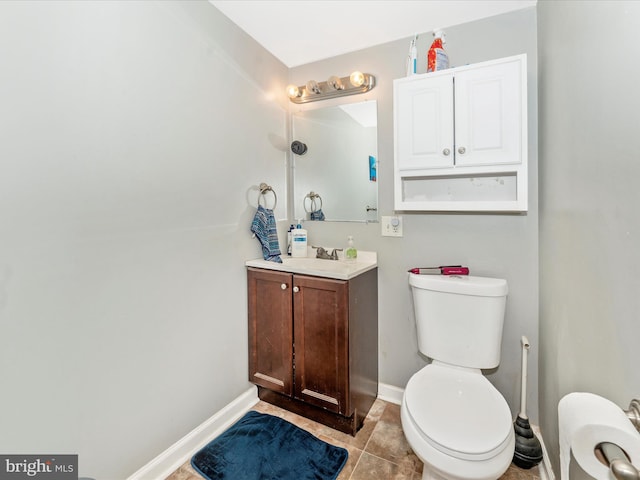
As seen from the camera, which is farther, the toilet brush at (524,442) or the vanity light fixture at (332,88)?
the vanity light fixture at (332,88)

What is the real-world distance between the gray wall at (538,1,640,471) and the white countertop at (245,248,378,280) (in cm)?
89

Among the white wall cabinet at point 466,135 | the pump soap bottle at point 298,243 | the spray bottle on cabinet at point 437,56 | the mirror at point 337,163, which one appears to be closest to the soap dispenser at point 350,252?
the mirror at point 337,163

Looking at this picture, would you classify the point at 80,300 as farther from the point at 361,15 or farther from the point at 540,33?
the point at 540,33

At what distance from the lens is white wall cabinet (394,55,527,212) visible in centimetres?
146

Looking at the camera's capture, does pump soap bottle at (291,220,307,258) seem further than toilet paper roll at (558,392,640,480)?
Yes

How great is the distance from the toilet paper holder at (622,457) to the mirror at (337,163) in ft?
4.80

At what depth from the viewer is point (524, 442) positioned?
1.46 m

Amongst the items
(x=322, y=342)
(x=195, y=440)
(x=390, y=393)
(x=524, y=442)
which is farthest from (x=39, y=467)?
(x=524, y=442)

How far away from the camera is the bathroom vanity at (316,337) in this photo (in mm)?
1619

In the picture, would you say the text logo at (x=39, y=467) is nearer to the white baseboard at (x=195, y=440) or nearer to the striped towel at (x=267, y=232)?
the white baseboard at (x=195, y=440)

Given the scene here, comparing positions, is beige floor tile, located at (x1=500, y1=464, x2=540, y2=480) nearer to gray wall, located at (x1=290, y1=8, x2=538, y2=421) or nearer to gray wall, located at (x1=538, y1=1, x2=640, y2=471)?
gray wall, located at (x1=538, y1=1, x2=640, y2=471)

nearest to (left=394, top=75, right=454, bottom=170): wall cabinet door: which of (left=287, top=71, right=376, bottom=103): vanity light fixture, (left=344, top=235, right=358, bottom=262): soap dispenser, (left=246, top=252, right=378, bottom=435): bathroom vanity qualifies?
(left=287, top=71, right=376, bottom=103): vanity light fixture

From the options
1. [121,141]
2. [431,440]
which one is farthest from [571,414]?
[121,141]

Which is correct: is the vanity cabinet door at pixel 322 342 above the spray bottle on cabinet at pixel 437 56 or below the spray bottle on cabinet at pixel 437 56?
below
